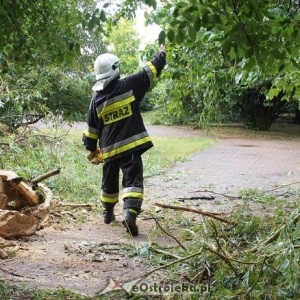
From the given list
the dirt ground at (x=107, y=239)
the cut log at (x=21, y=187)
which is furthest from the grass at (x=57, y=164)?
the cut log at (x=21, y=187)

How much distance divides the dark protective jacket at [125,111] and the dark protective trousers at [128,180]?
10 cm

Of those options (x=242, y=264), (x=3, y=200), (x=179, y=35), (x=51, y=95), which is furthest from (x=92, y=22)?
(x=51, y=95)

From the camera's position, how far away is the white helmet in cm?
529

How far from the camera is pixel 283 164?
12.2 m

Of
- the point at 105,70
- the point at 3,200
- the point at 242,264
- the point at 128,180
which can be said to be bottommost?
the point at 3,200

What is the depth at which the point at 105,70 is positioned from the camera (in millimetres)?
5309

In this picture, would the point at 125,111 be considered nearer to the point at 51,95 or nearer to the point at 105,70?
the point at 105,70

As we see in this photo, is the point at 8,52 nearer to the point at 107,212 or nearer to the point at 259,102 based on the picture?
the point at 107,212

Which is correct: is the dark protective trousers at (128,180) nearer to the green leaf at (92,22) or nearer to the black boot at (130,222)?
the black boot at (130,222)

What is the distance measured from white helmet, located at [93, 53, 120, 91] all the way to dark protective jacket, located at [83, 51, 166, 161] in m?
0.06

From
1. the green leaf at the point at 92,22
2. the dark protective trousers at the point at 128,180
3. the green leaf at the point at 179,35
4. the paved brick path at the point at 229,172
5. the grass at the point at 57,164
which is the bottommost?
the paved brick path at the point at 229,172

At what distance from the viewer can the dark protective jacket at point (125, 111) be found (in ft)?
17.3

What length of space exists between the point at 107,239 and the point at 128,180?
0.68m

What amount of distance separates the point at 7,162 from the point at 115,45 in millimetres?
25697
